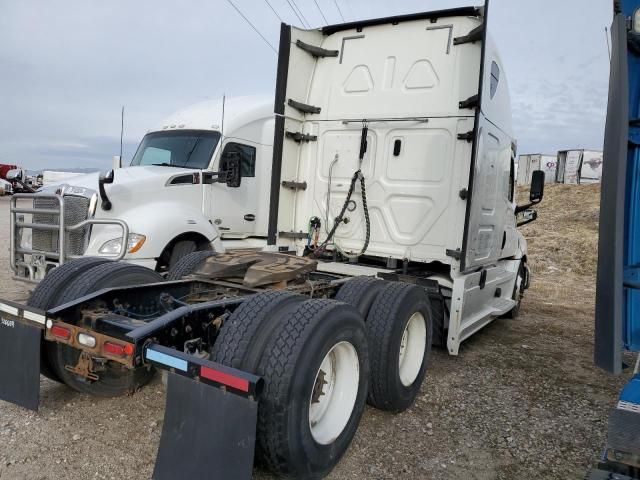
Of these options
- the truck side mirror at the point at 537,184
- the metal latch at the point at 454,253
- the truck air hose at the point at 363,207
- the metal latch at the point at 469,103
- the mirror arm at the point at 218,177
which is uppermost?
the metal latch at the point at 469,103

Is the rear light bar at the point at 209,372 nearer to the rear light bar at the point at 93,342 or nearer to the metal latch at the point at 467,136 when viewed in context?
the rear light bar at the point at 93,342

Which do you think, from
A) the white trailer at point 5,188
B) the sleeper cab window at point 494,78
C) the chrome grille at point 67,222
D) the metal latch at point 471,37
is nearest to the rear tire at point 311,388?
the sleeper cab window at point 494,78

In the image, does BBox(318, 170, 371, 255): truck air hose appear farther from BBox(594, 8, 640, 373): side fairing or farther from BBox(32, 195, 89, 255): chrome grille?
BBox(594, 8, 640, 373): side fairing

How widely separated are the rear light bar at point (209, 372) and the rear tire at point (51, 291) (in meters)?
1.35

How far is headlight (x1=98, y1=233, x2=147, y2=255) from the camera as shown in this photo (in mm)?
5531

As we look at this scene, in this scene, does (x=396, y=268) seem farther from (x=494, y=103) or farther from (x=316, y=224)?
(x=494, y=103)

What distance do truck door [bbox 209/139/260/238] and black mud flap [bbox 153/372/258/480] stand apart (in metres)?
4.69

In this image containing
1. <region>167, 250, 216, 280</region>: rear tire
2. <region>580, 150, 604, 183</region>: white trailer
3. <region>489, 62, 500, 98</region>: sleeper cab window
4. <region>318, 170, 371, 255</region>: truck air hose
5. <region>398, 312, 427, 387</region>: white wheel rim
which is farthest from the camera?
<region>580, 150, 604, 183</region>: white trailer

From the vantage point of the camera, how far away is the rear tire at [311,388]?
7.86 ft

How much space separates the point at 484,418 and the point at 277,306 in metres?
2.17

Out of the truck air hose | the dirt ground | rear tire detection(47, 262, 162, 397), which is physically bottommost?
the dirt ground

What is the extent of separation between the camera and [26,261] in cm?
607

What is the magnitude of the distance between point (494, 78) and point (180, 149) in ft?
14.0

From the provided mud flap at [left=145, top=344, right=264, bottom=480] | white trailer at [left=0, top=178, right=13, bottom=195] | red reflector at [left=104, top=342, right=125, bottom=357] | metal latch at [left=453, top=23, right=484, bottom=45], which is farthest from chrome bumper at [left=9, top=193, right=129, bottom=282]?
white trailer at [left=0, top=178, right=13, bottom=195]
